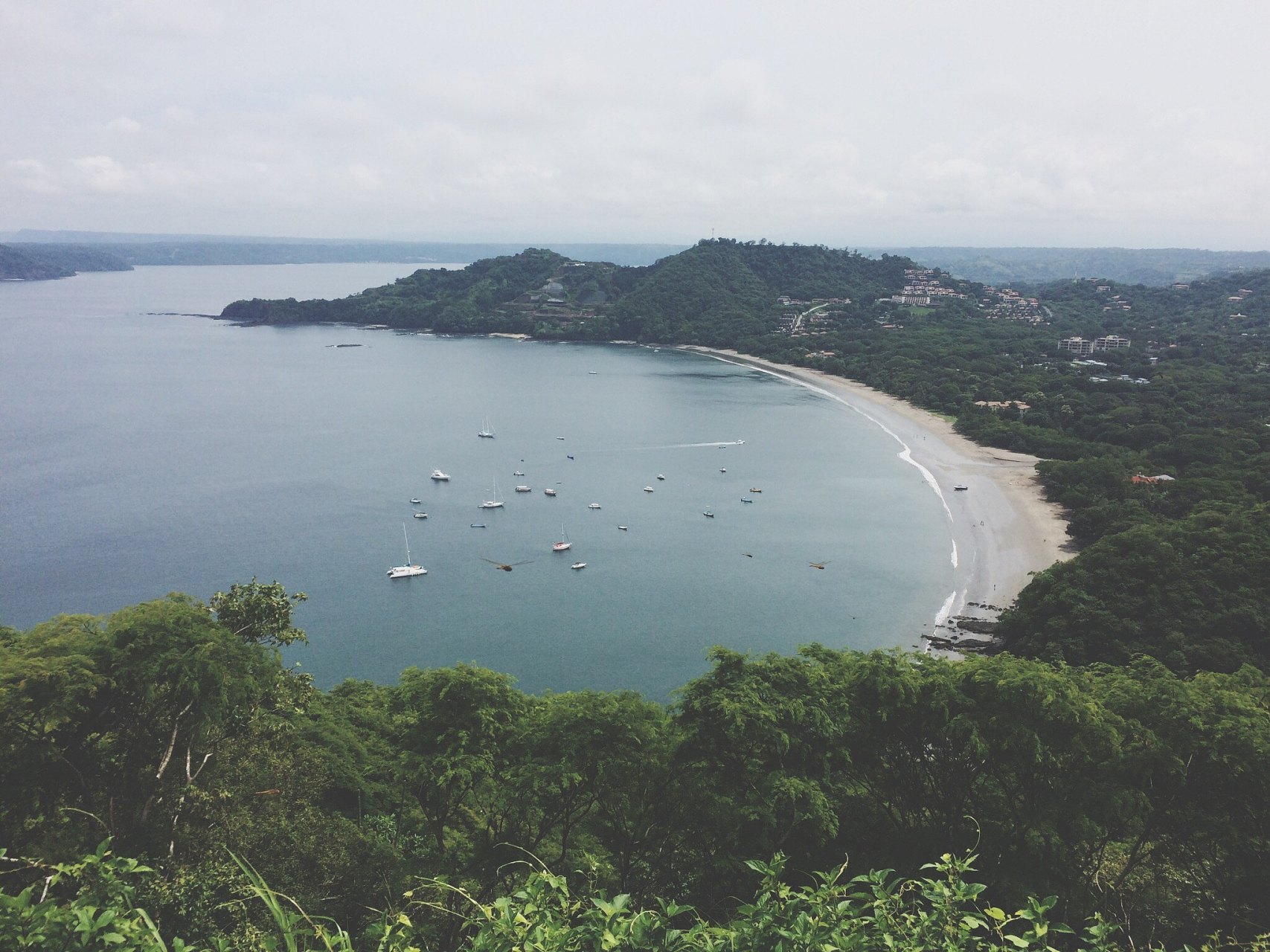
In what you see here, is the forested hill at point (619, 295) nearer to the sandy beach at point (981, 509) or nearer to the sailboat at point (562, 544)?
the sandy beach at point (981, 509)

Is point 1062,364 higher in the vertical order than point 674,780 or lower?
higher

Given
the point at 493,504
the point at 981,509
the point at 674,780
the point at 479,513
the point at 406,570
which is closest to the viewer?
the point at 674,780

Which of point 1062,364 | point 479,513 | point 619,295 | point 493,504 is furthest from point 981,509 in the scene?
point 619,295

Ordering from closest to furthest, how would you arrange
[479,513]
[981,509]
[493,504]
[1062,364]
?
1. [479,513]
2. [493,504]
3. [981,509]
4. [1062,364]

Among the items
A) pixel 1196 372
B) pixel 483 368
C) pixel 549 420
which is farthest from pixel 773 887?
pixel 483 368

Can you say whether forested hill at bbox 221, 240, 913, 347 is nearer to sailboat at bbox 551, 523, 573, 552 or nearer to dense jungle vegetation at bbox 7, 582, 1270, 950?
sailboat at bbox 551, 523, 573, 552

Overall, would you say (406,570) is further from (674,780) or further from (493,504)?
(674,780)

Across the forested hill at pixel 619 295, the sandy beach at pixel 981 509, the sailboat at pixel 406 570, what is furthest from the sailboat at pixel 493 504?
→ the forested hill at pixel 619 295

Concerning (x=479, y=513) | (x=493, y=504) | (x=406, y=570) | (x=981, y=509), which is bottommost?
(x=406, y=570)
